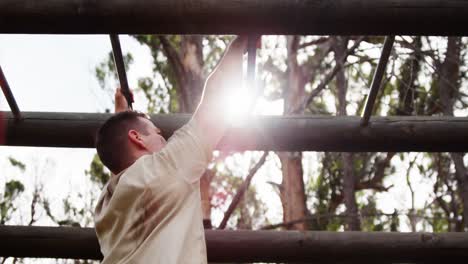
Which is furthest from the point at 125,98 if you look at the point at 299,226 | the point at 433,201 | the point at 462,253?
the point at 433,201

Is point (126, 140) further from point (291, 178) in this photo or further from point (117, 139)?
point (291, 178)

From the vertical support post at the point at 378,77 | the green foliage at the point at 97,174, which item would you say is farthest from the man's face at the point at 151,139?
the green foliage at the point at 97,174

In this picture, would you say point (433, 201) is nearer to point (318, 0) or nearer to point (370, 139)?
point (370, 139)

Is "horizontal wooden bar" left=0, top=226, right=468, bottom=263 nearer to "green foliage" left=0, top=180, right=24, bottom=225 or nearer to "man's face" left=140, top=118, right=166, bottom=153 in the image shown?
"man's face" left=140, top=118, right=166, bottom=153

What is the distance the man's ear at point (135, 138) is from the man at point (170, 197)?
0.20 meters

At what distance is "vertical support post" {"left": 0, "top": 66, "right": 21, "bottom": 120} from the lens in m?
2.25

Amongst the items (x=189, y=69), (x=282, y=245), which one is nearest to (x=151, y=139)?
(x=282, y=245)

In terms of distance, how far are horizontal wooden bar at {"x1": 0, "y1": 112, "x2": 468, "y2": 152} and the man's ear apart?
16.1 inches

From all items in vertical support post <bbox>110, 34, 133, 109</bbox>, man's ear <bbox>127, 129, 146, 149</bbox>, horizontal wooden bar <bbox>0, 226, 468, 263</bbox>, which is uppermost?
vertical support post <bbox>110, 34, 133, 109</bbox>

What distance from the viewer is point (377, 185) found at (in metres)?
10.6

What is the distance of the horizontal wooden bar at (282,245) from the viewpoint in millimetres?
2920

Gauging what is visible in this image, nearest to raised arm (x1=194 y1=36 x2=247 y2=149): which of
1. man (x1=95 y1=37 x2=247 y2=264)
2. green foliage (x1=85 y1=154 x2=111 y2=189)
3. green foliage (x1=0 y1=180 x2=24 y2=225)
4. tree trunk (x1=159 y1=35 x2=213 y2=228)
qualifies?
man (x1=95 y1=37 x2=247 y2=264)

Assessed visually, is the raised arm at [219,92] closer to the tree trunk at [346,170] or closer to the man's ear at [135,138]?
the man's ear at [135,138]

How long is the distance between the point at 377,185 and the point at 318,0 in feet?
30.8
